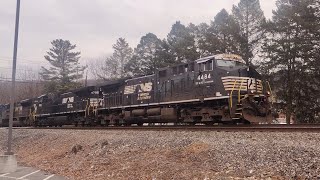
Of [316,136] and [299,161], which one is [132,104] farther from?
[299,161]

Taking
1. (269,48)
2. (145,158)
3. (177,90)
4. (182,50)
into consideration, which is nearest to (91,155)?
(145,158)

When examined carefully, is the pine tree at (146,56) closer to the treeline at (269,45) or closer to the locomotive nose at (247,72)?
the treeline at (269,45)

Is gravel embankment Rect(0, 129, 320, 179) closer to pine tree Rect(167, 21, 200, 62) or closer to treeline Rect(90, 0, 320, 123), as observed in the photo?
treeline Rect(90, 0, 320, 123)

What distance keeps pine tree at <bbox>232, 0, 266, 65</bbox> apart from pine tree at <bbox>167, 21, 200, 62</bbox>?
5.75 metres

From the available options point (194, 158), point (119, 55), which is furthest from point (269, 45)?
point (119, 55)

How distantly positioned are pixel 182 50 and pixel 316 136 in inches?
1211

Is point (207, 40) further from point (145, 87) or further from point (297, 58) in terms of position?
point (145, 87)

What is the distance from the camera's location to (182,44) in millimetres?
41406

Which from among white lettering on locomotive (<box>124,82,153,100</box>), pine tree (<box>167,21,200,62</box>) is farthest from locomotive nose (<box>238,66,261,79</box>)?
pine tree (<box>167,21,200,62</box>)

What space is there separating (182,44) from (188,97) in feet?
79.6

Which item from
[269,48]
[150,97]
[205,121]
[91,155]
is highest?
[269,48]

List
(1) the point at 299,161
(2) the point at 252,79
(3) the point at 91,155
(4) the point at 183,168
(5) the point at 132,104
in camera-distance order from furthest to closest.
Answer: (5) the point at 132,104 → (2) the point at 252,79 → (3) the point at 91,155 → (4) the point at 183,168 → (1) the point at 299,161

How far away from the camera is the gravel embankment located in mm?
7355

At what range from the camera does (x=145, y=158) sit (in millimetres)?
10445
